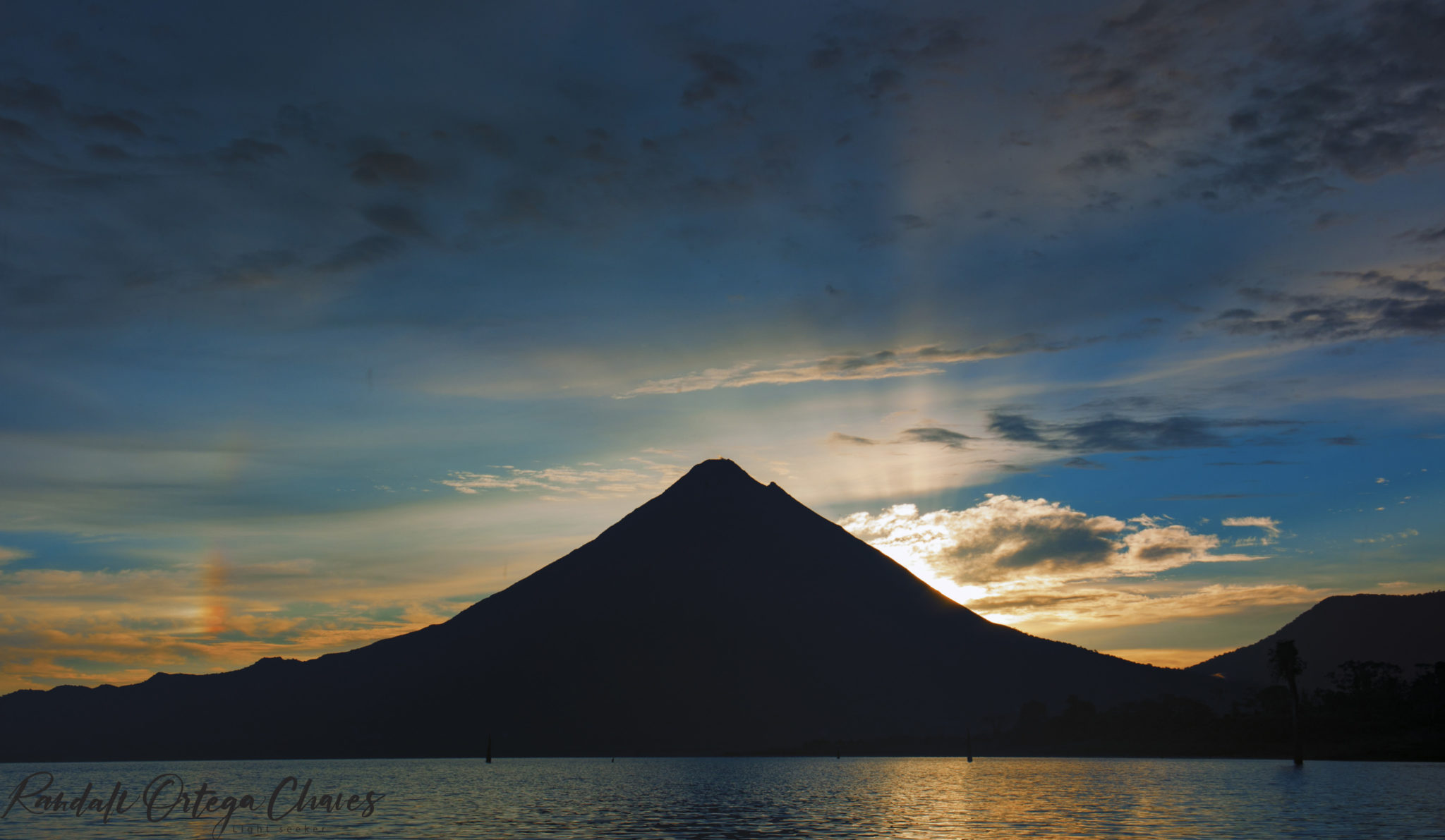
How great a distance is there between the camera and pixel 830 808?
91.4 meters

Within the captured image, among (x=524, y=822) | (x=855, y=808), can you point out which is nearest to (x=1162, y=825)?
(x=855, y=808)

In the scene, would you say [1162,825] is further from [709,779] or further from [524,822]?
[709,779]

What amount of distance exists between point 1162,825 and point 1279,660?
9574cm

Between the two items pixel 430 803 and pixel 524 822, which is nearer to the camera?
pixel 524 822

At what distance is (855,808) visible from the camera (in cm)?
9075

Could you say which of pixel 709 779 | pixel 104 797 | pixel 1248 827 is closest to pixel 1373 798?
pixel 1248 827

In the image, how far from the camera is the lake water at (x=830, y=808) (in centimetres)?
6731

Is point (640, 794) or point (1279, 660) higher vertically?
point (1279, 660)

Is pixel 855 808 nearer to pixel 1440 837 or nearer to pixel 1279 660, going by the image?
pixel 1440 837

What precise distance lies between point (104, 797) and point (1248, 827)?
116 m

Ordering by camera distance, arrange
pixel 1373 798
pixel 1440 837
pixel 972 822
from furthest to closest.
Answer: pixel 1373 798 → pixel 972 822 → pixel 1440 837

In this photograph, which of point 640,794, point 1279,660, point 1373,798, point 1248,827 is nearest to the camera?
point 1248,827

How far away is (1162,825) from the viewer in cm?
6919

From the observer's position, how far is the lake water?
221ft
